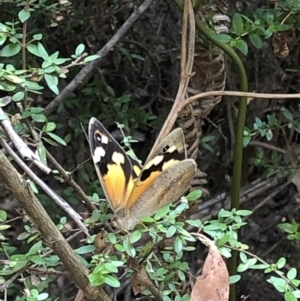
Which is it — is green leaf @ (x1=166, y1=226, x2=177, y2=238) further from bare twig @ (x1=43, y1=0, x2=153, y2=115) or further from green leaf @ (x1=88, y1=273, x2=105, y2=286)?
bare twig @ (x1=43, y1=0, x2=153, y2=115)

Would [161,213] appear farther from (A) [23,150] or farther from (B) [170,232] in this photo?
(A) [23,150]

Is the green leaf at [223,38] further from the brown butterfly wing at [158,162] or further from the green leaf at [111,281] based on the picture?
the green leaf at [111,281]

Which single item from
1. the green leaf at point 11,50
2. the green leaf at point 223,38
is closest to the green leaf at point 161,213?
the green leaf at point 11,50

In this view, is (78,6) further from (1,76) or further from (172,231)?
(172,231)

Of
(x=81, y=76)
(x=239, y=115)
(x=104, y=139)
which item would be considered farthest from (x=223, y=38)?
(x=104, y=139)

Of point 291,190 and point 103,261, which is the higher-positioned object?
point 103,261

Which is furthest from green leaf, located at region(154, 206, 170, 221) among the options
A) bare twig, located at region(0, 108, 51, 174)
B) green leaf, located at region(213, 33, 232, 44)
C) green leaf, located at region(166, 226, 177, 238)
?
green leaf, located at region(213, 33, 232, 44)

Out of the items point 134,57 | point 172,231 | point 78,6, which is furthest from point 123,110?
point 172,231
